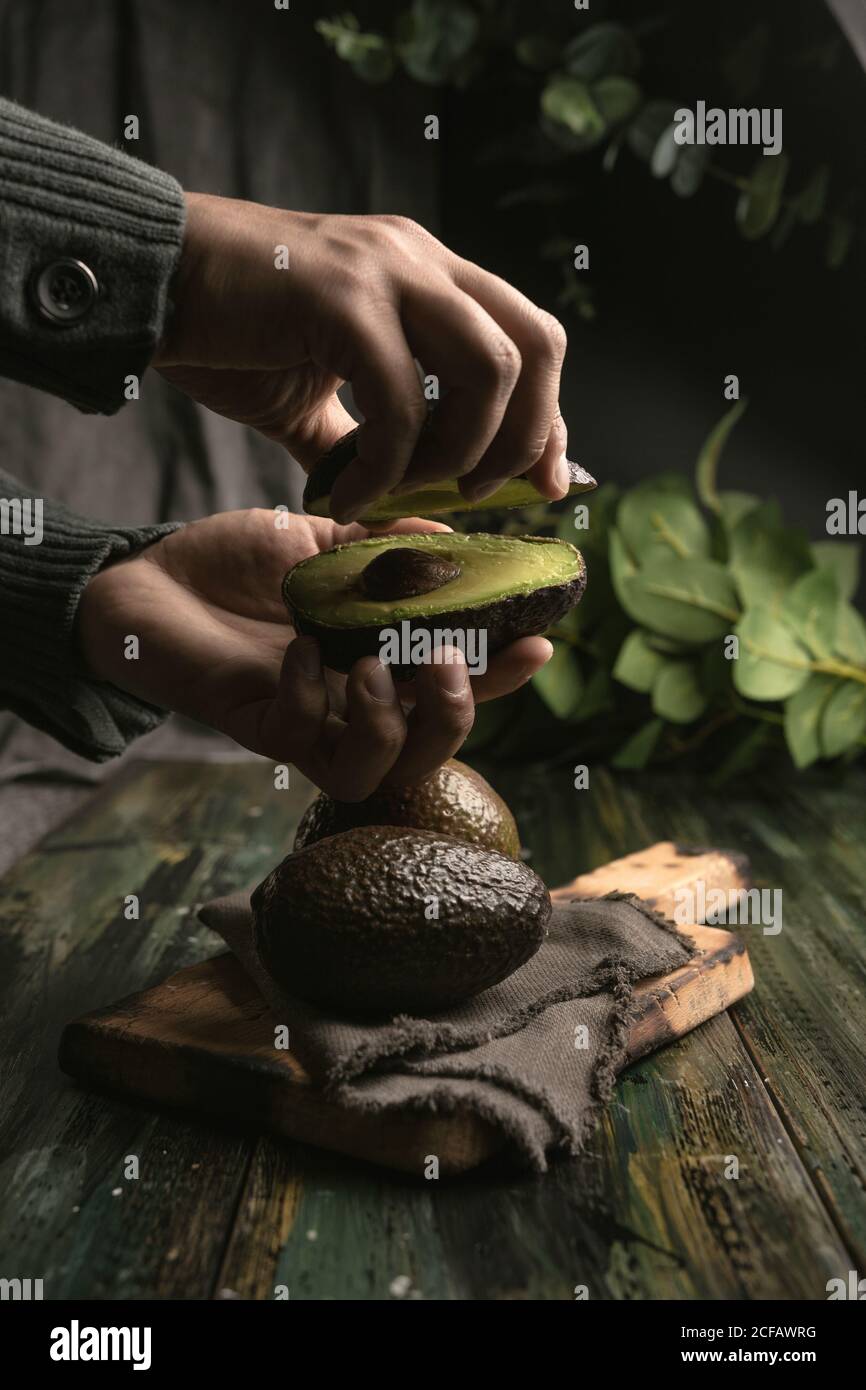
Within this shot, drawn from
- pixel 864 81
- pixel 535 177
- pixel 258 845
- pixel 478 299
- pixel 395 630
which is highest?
pixel 864 81

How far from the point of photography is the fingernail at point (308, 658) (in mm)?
946

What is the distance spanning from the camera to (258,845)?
162cm

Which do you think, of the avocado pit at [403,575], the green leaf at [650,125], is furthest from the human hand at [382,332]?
the green leaf at [650,125]

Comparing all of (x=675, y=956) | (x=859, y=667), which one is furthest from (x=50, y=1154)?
(x=859, y=667)

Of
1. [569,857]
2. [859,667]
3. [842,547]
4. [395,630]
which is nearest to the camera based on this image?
[395,630]

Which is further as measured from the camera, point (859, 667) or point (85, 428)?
point (85, 428)

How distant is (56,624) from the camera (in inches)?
47.1

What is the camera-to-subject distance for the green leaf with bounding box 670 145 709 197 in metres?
2.10

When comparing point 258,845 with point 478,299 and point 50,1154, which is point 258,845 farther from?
point 478,299

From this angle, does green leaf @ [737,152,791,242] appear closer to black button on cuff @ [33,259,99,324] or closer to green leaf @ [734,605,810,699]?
green leaf @ [734,605,810,699]

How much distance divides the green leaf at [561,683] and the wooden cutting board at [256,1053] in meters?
1.00

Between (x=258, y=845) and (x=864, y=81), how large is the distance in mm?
1614

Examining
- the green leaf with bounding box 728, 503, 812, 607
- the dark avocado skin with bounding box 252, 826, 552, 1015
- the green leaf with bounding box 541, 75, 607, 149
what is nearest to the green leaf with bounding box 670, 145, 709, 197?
the green leaf with bounding box 541, 75, 607, 149

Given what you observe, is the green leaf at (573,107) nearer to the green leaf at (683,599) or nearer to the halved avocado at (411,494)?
the green leaf at (683,599)
